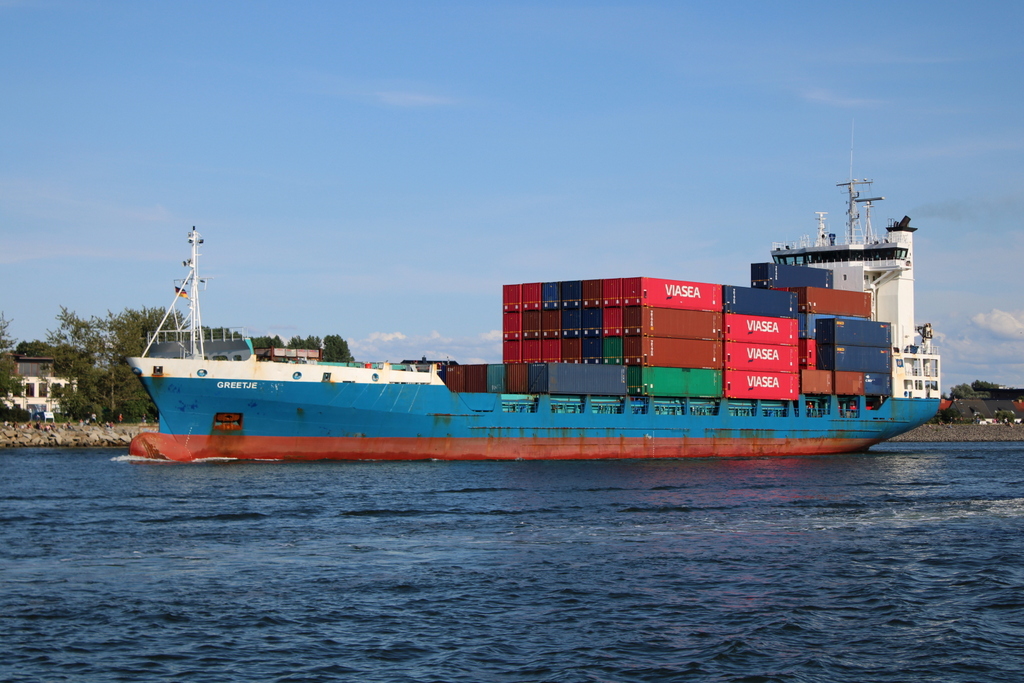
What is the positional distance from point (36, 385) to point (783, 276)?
8141cm

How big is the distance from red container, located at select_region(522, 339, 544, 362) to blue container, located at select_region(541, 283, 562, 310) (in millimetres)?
2131

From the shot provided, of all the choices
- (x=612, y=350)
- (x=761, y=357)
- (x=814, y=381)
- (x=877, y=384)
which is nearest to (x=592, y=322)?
(x=612, y=350)

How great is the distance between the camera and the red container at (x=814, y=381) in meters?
62.7

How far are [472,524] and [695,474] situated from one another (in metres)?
21.0

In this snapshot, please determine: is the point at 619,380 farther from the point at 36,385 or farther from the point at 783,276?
the point at 36,385

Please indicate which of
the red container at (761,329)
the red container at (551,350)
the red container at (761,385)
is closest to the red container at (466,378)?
the red container at (551,350)

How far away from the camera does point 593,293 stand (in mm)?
56969

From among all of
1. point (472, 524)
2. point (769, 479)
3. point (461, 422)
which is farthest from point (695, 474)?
point (472, 524)

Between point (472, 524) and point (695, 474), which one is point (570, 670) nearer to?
point (472, 524)

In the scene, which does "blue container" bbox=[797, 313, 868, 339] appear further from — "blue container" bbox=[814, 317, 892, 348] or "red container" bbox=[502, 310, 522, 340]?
"red container" bbox=[502, 310, 522, 340]

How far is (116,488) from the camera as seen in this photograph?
1534 inches

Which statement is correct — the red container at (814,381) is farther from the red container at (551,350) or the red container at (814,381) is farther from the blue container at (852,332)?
the red container at (551,350)

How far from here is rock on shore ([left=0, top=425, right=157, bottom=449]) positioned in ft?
254

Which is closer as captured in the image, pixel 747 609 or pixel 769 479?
pixel 747 609
